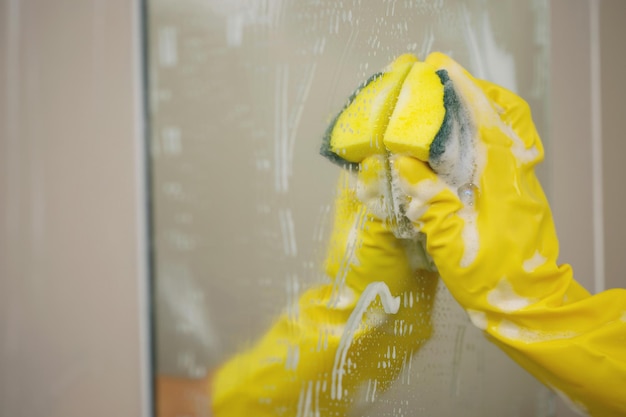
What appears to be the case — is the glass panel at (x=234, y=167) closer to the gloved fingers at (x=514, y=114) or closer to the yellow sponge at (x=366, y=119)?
the yellow sponge at (x=366, y=119)

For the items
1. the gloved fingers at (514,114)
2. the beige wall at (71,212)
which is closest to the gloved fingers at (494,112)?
the gloved fingers at (514,114)

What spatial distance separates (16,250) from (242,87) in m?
0.26

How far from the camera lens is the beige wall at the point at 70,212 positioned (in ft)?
1.63

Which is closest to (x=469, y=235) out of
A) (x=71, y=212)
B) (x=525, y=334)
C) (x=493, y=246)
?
(x=493, y=246)

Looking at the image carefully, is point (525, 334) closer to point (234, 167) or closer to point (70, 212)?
point (234, 167)

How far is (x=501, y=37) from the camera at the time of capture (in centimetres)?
87

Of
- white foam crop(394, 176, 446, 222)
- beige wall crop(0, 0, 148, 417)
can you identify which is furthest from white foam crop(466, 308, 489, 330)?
beige wall crop(0, 0, 148, 417)

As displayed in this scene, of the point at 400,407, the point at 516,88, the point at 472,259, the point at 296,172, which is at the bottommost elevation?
the point at 400,407

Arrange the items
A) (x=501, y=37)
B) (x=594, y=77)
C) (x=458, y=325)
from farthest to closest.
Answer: (x=594, y=77) < (x=501, y=37) < (x=458, y=325)

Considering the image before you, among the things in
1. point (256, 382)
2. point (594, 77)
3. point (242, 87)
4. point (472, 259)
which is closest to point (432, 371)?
point (472, 259)

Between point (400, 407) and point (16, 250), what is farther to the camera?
point (400, 407)

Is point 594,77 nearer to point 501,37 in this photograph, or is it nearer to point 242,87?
point 501,37

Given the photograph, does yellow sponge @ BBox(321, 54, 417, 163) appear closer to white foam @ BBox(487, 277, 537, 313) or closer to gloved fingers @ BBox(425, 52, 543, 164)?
gloved fingers @ BBox(425, 52, 543, 164)

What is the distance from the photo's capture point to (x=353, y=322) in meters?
0.59
